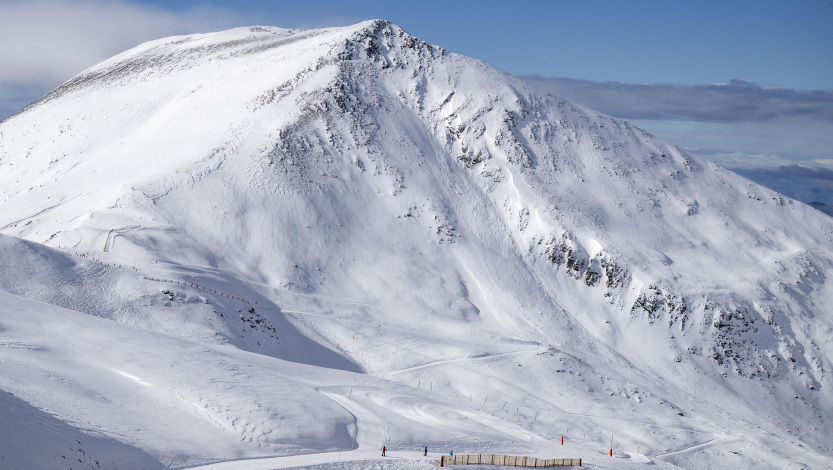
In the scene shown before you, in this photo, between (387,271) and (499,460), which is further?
(387,271)

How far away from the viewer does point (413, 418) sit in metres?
37.0

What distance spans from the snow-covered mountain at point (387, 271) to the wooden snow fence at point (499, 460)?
9.22 feet

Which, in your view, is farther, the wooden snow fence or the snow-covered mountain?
the snow-covered mountain

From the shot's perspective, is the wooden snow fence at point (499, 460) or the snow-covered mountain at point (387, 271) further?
the snow-covered mountain at point (387, 271)

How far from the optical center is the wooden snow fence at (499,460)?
29.9m

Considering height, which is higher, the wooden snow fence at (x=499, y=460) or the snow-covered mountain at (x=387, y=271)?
the snow-covered mountain at (x=387, y=271)

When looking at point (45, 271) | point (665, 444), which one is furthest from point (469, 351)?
point (45, 271)

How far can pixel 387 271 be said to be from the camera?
68.0 m

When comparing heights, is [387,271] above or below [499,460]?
above

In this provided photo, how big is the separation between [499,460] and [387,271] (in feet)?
126

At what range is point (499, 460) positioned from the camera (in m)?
30.6

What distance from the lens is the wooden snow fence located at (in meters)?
29.9

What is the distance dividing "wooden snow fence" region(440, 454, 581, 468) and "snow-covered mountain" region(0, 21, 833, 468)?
2.81 metres

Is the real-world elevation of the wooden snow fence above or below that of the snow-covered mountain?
below
